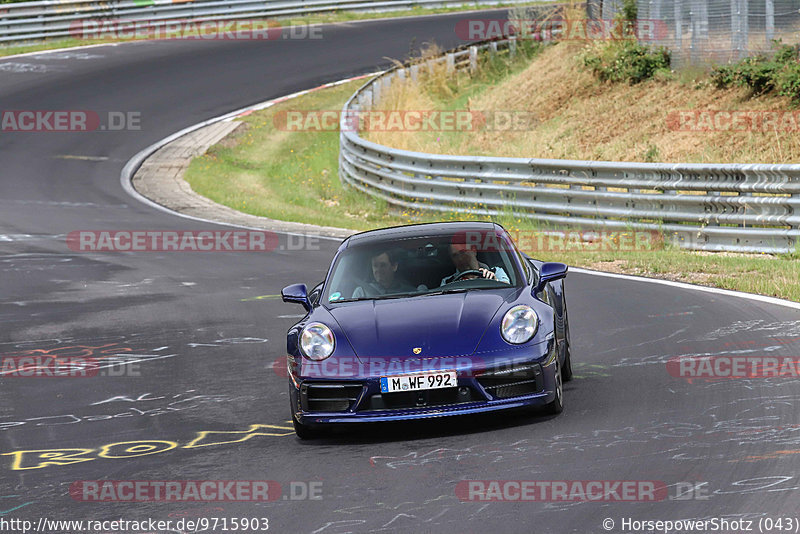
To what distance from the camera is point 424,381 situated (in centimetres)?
725

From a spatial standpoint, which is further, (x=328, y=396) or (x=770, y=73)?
(x=770, y=73)

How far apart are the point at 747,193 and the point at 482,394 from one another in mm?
8689

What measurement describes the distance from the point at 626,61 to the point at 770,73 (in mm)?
4426

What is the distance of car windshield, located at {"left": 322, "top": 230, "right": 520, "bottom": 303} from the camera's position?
855cm

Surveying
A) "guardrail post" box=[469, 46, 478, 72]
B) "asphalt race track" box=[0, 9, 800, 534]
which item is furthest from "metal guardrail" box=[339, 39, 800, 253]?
"guardrail post" box=[469, 46, 478, 72]

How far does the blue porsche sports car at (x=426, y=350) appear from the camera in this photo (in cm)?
728

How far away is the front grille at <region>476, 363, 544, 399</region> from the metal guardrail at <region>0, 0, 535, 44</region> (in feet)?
122

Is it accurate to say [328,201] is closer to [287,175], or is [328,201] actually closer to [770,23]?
[287,175]

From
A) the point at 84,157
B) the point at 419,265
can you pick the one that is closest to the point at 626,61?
the point at 84,157

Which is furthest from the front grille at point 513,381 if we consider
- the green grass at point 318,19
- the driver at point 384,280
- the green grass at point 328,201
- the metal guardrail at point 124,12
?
the green grass at point 318,19

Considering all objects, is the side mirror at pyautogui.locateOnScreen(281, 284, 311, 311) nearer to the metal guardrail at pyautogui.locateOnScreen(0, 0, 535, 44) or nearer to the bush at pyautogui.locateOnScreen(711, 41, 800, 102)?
the bush at pyautogui.locateOnScreen(711, 41, 800, 102)

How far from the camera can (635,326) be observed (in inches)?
426

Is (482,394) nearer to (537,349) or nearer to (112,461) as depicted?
(537,349)

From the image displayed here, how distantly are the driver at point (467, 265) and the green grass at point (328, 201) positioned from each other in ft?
14.1
